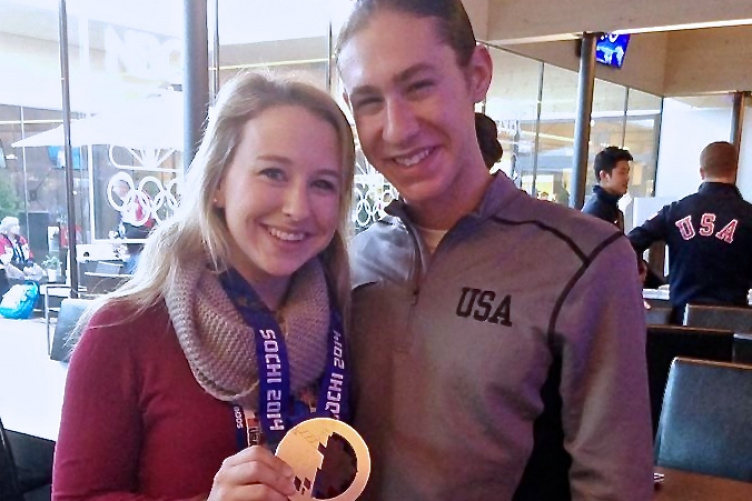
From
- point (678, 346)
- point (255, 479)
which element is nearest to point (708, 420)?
point (678, 346)

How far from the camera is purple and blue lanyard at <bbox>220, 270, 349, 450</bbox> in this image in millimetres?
1110

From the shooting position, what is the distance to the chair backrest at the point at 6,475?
2018 mm

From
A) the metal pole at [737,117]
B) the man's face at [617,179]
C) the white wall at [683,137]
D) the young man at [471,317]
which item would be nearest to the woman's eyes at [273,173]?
the young man at [471,317]

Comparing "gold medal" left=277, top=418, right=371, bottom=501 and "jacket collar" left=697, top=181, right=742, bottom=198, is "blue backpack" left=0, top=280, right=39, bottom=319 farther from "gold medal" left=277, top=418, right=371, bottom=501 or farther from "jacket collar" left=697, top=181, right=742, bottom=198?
"jacket collar" left=697, top=181, right=742, bottom=198

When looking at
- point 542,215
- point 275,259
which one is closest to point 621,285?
point 542,215

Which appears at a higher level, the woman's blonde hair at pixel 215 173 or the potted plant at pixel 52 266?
the woman's blonde hair at pixel 215 173

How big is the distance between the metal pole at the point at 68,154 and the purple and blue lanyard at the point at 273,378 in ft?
11.6

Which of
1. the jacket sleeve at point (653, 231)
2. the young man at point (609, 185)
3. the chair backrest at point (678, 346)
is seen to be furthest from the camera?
the young man at point (609, 185)

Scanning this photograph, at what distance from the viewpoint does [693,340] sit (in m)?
2.38

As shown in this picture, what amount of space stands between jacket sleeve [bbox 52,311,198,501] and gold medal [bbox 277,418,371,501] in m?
0.24

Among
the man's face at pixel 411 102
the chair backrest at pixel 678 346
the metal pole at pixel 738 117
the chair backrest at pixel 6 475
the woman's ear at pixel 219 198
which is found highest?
the metal pole at pixel 738 117

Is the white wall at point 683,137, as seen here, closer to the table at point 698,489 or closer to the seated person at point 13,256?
the seated person at point 13,256

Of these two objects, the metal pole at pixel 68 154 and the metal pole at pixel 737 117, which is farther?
the metal pole at pixel 737 117

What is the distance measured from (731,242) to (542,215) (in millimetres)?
3183
